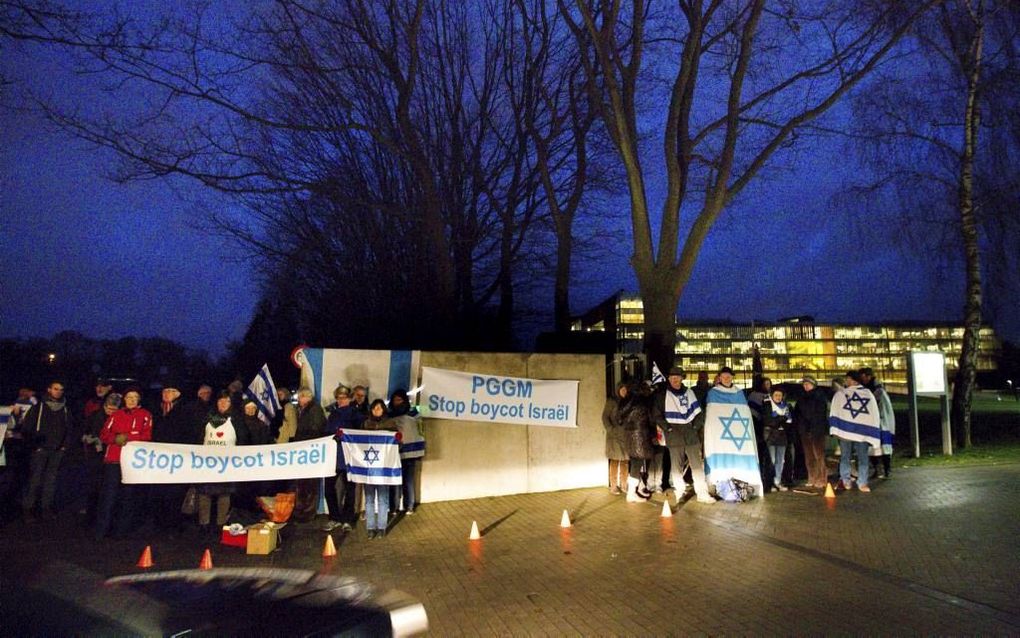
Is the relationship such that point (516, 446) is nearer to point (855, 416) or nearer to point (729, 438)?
point (729, 438)

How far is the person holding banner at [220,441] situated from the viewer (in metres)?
9.17

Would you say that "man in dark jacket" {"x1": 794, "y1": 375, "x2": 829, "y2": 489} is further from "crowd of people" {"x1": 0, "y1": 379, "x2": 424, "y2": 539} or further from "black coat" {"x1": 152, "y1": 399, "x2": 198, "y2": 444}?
"black coat" {"x1": 152, "y1": 399, "x2": 198, "y2": 444}

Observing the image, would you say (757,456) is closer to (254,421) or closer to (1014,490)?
(1014,490)

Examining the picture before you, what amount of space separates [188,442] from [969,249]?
661 inches

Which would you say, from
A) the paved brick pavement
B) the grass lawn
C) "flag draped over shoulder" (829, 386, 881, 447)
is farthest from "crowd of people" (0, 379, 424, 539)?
the grass lawn

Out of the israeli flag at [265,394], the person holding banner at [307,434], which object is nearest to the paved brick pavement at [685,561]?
the person holding banner at [307,434]

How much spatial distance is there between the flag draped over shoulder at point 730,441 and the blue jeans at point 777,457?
0.83 metres

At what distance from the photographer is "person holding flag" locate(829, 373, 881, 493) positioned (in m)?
11.0

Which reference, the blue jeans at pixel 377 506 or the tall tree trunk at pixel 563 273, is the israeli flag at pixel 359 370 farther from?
the tall tree trunk at pixel 563 273

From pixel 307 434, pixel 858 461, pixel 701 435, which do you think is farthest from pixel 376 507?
pixel 858 461

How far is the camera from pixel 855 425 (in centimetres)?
1110

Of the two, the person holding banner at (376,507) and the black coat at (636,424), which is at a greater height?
the black coat at (636,424)

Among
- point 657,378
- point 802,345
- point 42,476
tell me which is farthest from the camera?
point 802,345

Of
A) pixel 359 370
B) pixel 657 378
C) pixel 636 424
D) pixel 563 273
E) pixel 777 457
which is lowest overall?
pixel 777 457
